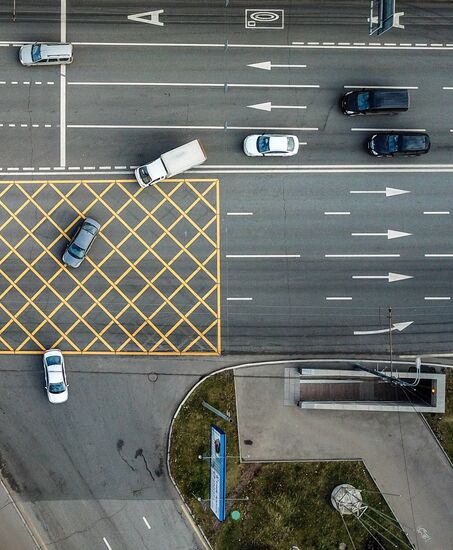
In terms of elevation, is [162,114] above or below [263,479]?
above

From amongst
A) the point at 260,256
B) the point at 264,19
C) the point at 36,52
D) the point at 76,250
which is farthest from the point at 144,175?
the point at 264,19

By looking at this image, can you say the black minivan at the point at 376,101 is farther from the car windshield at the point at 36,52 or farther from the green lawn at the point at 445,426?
the car windshield at the point at 36,52

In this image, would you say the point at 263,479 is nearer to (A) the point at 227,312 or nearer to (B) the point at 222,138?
(A) the point at 227,312

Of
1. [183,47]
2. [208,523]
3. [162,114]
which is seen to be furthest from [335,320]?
[183,47]

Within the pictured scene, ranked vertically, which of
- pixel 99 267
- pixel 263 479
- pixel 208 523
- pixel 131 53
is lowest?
pixel 208 523

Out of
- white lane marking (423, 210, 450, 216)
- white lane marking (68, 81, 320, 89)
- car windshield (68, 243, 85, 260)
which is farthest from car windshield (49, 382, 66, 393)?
white lane marking (423, 210, 450, 216)
